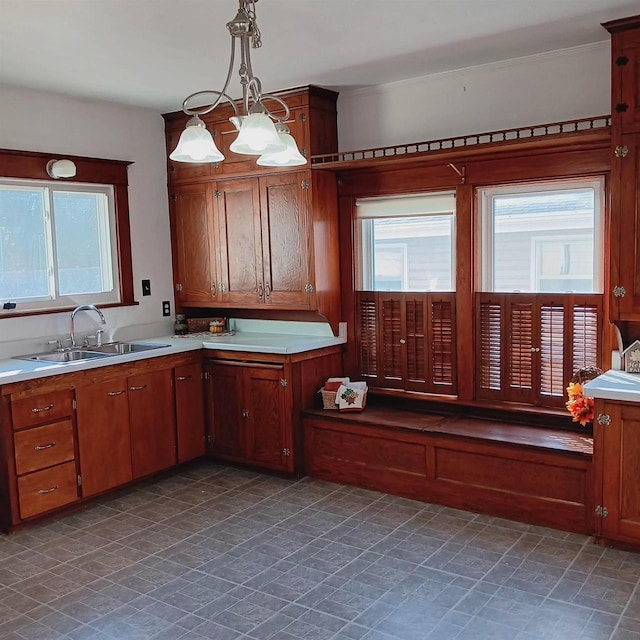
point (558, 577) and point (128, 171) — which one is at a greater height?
point (128, 171)

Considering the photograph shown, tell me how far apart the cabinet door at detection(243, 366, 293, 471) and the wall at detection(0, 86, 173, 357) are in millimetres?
1044

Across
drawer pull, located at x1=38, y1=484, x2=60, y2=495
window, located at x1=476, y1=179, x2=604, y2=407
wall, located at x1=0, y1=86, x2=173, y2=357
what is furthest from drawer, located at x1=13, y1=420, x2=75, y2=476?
window, located at x1=476, y1=179, x2=604, y2=407

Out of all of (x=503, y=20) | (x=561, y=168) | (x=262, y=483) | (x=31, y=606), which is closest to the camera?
(x=31, y=606)

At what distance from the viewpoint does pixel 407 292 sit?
4.27m

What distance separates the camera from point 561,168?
3.60 m

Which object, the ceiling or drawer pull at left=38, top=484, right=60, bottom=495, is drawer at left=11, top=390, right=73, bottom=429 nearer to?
drawer pull at left=38, top=484, right=60, bottom=495

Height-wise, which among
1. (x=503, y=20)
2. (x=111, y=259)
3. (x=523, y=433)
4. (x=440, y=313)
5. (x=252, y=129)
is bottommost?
(x=523, y=433)

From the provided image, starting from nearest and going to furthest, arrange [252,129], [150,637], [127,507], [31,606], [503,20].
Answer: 1. [252,129]
2. [150,637]
3. [31,606]
4. [503,20]
5. [127,507]

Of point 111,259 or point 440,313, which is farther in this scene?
point 111,259

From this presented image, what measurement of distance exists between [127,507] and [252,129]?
2502 mm

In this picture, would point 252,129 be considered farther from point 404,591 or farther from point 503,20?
point 404,591

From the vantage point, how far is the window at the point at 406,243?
4.10 metres

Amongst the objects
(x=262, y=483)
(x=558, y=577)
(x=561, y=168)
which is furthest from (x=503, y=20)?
(x=262, y=483)

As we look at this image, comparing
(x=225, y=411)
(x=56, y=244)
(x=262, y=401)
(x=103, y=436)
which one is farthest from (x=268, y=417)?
(x=56, y=244)
